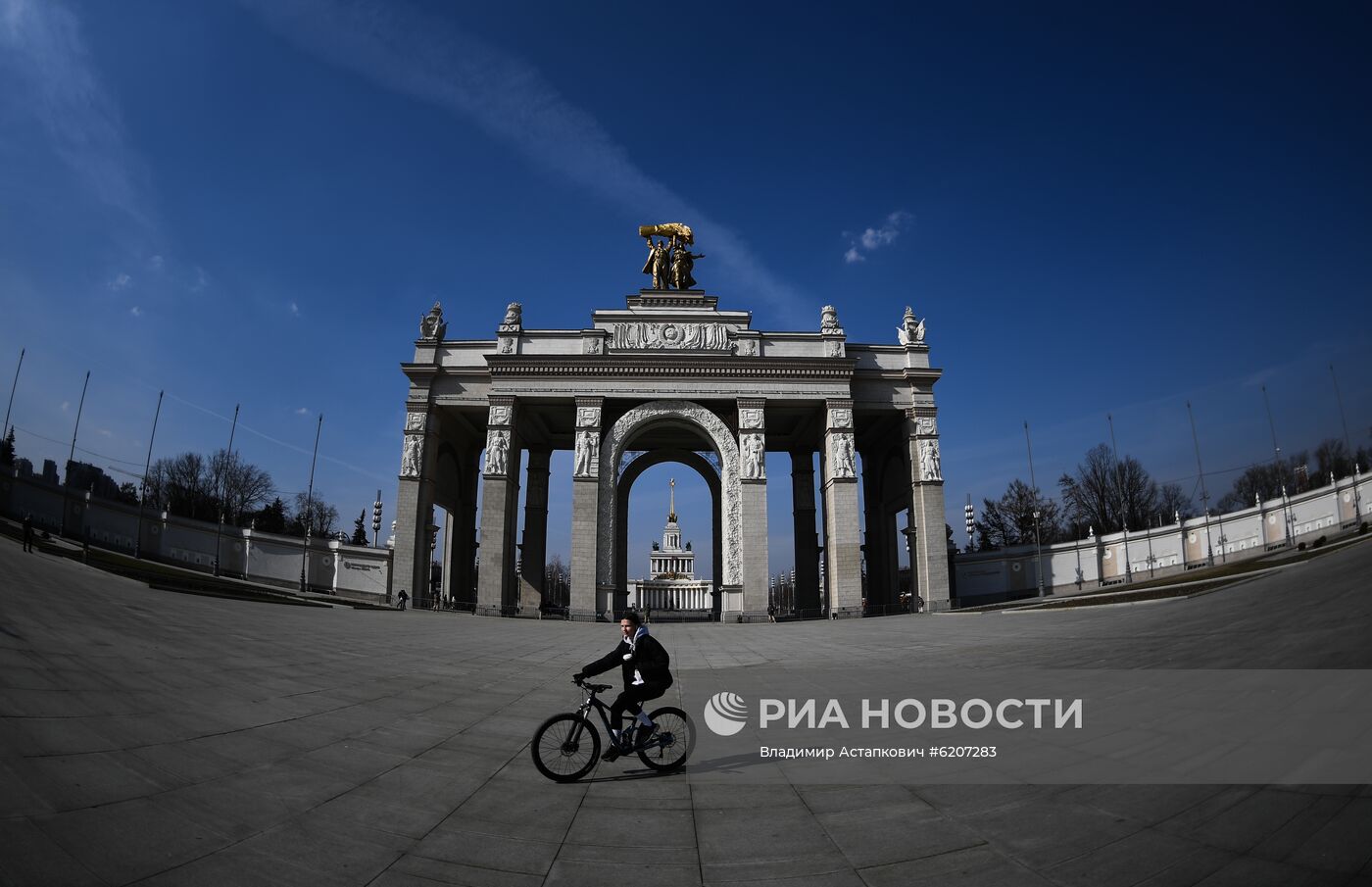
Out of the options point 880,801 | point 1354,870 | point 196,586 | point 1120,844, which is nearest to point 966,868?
point 1120,844

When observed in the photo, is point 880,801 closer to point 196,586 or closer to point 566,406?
point 196,586

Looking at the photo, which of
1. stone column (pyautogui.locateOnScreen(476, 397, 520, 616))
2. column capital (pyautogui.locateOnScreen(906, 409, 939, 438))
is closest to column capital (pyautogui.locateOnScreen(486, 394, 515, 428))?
stone column (pyautogui.locateOnScreen(476, 397, 520, 616))

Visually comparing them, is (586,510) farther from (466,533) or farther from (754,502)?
(466,533)

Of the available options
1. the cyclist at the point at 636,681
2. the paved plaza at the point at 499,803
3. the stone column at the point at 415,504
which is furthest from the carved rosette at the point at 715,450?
the cyclist at the point at 636,681

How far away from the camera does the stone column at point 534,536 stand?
120 feet

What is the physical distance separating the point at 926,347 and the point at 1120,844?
3547 centimetres

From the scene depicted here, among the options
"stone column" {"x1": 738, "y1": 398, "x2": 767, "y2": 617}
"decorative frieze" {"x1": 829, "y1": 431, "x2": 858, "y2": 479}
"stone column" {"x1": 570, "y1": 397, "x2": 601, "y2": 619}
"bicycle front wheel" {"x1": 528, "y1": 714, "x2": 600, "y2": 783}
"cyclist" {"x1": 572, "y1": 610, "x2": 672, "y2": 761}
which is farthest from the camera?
"decorative frieze" {"x1": 829, "y1": 431, "x2": 858, "y2": 479}

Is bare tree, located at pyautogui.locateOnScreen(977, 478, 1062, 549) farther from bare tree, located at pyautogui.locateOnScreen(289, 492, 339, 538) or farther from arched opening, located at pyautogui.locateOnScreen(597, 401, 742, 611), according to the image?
bare tree, located at pyautogui.locateOnScreen(289, 492, 339, 538)

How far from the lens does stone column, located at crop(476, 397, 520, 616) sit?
32281 mm

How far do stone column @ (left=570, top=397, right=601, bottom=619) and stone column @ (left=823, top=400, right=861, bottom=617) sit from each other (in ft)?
38.3

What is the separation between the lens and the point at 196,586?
2080 centimetres

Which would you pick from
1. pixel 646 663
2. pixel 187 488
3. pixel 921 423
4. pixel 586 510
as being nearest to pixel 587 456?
pixel 586 510

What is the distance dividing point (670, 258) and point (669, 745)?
36.1m

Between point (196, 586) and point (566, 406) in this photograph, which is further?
point (566, 406)
